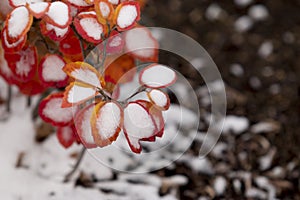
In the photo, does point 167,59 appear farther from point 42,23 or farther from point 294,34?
point 42,23

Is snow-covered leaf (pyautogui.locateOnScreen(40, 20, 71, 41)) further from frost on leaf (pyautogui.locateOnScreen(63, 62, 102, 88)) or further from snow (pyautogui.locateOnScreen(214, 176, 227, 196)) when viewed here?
snow (pyautogui.locateOnScreen(214, 176, 227, 196))

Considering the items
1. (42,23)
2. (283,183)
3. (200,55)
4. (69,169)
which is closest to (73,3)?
(42,23)

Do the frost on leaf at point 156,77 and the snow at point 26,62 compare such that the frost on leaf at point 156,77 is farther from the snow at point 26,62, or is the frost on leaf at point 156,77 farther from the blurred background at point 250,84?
the blurred background at point 250,84

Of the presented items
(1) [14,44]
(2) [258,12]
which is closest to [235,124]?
(2) [258,12]

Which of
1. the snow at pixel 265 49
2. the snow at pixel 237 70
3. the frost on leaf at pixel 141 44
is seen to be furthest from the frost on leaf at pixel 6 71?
the snow at pixel 265 49

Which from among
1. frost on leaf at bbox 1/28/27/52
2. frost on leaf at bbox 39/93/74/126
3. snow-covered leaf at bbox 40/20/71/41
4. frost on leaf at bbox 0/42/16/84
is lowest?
frost on leaf at bbox 39/93/74/126

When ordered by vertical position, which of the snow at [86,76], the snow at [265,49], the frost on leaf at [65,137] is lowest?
the snow at [265,49]

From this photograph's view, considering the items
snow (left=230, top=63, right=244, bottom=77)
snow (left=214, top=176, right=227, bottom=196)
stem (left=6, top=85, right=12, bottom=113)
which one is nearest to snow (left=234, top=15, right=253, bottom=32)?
snow (left=230, top=63, right=244, bottom=77)
